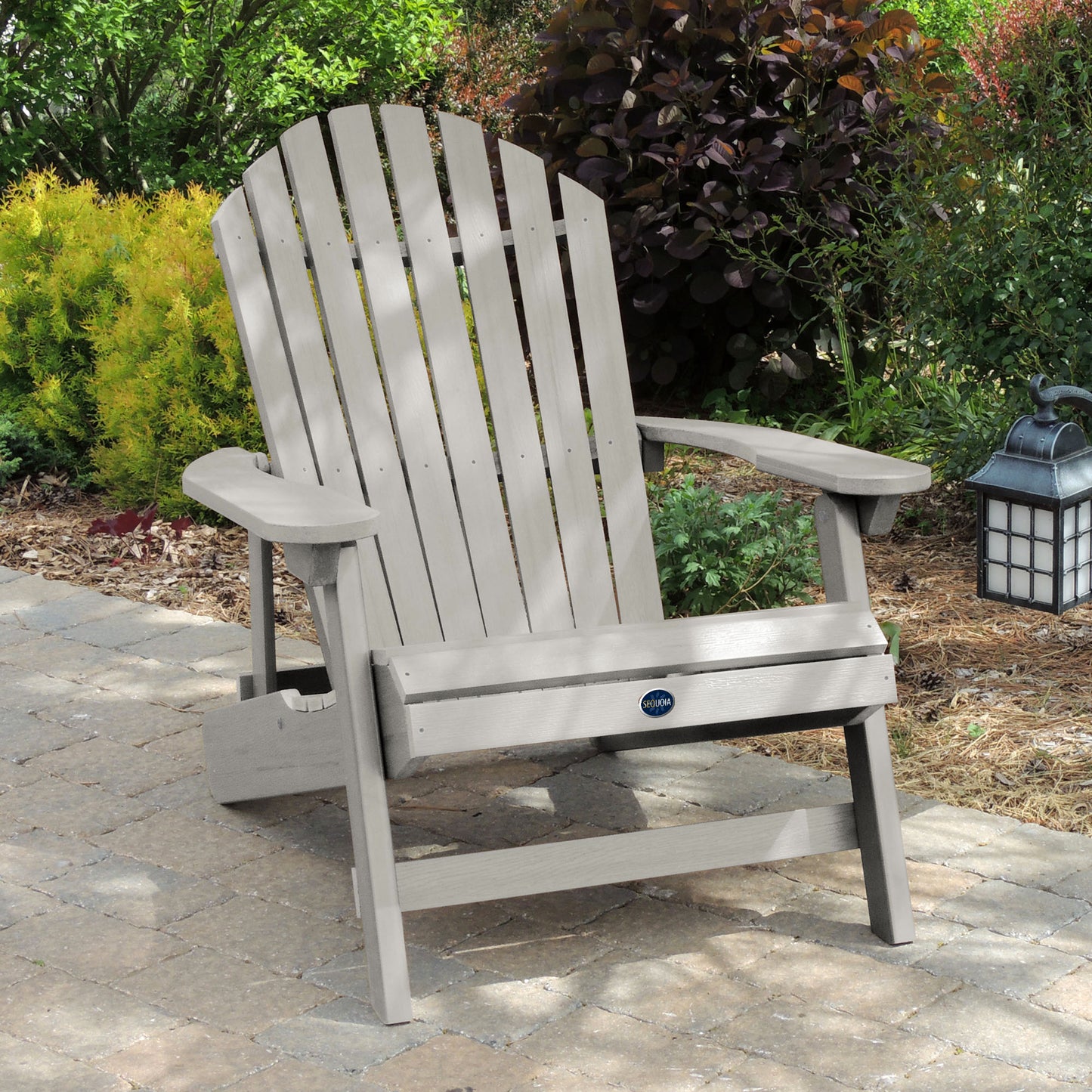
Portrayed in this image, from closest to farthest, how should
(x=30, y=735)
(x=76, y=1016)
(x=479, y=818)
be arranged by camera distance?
1. (x=76, y=1016)
2. (x=479, y=818)
3. (x=30, y=735)

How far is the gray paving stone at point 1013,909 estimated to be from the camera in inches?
84.9

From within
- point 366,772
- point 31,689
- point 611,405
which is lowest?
point 31,689

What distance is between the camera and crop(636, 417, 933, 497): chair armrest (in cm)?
210

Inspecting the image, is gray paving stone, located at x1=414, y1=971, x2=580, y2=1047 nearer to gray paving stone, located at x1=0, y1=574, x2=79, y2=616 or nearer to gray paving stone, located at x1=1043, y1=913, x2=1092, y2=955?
gray paving stone, located at x1=1043, y1=913, x2=1092, y2=955

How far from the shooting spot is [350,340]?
8.82ft

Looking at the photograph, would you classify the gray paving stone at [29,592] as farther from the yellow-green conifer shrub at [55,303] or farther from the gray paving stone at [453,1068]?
the gray paving stone at [453,1068]

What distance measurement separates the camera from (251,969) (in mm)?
2113

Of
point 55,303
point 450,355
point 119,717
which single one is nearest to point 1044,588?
point 450,355

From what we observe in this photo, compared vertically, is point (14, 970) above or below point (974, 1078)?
above

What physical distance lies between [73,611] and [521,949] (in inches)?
83.0

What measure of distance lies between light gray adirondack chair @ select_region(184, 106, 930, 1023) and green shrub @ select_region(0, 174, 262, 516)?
1838mm

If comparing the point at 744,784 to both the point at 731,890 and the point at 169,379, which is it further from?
the point at 169,379

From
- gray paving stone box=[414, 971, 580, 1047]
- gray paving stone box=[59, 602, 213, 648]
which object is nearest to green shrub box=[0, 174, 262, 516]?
gray paving stone box=[59, 602, 213, 648]

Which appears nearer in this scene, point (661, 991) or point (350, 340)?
point (661, 991)
